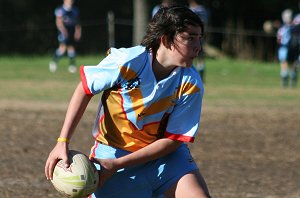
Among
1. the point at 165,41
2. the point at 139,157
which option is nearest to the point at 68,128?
the point at 139,157

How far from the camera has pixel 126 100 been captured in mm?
5211

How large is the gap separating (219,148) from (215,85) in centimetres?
1054

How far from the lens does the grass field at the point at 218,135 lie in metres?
8.64

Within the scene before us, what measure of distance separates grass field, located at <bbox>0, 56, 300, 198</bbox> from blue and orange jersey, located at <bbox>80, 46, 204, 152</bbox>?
264cm

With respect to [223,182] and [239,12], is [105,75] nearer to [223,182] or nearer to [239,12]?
[223,182]

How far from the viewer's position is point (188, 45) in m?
5.04

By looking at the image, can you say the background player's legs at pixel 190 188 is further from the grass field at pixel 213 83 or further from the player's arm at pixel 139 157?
the grass field at pixel 213 83

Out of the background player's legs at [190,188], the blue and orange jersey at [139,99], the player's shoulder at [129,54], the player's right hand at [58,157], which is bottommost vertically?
the background player's legs at [190,188]

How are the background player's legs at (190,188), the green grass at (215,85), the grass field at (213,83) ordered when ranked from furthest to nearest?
the grass field at (213,83) → the green grass at (215,85) → the background player's legs at (190,188)

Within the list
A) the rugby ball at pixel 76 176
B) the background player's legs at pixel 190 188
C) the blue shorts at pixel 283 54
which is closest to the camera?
the rugby ball at pixel 76 176

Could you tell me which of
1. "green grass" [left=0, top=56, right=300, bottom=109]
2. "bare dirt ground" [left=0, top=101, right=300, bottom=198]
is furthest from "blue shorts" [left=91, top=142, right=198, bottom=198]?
"green grass" [left=0, top=56, right=300, bottom=109]

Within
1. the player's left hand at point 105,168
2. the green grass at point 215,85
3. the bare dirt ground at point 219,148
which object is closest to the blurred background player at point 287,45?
the green grass at point 215,85

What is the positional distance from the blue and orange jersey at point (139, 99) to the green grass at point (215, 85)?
1121cm

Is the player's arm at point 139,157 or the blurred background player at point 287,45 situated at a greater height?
the player's arm at point 139,157
